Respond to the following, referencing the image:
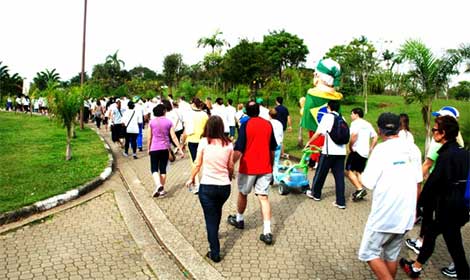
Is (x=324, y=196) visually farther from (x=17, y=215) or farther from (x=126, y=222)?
(x=17, y=215)

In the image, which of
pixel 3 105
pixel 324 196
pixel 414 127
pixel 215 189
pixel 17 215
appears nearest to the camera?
pixel 215 189

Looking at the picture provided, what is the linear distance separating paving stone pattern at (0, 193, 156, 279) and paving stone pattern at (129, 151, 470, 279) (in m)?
0.89

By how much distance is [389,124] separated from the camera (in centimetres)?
380

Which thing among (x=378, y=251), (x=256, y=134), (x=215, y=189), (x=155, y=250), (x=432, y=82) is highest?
(x=432, y=82)

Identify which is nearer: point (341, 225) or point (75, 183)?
point (341, 225)

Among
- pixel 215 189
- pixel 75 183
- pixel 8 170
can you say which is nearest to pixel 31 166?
pixel 8 170

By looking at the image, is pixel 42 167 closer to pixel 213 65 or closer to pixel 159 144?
pixel 159 144

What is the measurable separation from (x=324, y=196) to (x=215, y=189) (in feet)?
12.5

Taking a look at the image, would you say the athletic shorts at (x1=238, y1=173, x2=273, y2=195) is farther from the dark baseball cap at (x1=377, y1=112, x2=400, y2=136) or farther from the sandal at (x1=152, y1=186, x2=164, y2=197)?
the sandal at (x1=152, y1=186, x2=164, y2=197)

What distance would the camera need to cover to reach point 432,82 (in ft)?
32.6

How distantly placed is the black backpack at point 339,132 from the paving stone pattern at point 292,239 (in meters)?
1.26

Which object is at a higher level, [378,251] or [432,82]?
Result: [432,82]

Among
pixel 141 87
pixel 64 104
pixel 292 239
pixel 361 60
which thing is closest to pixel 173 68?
pixel 141 87

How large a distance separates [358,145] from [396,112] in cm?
2149
